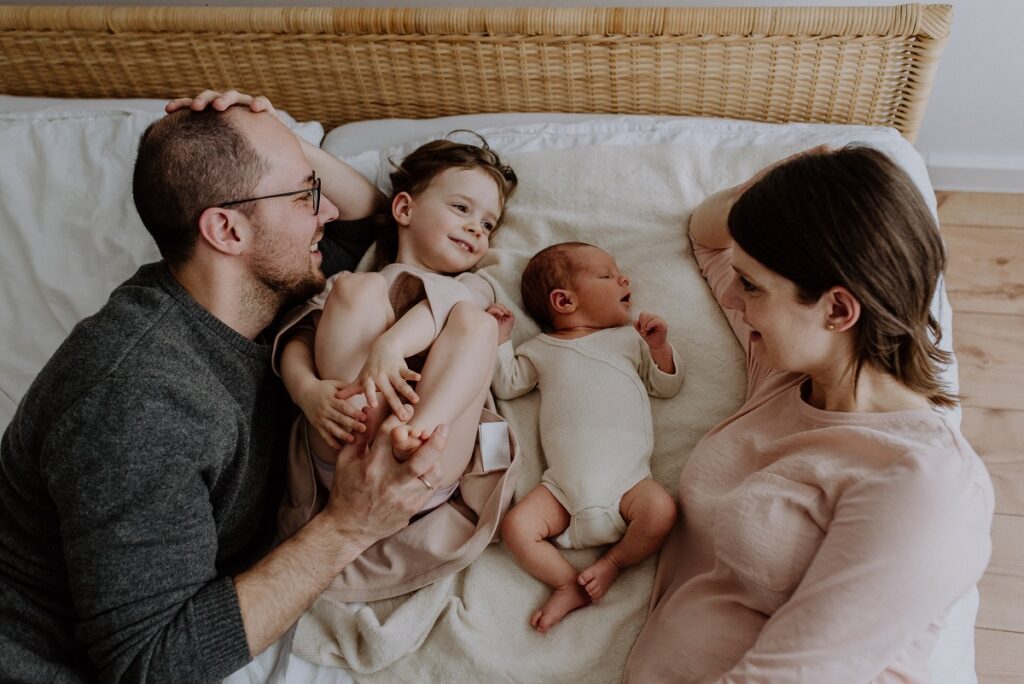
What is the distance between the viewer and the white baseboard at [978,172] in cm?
227

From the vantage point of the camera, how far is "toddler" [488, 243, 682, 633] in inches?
50.7

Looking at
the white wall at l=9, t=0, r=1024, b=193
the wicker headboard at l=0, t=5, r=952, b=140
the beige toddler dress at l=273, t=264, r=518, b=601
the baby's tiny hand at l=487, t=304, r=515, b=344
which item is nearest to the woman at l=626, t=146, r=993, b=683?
the beige toddler dress at l=273, t=264, r=518, b=601

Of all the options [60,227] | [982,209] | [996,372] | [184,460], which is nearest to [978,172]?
[982,209]

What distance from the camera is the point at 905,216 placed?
0.95m

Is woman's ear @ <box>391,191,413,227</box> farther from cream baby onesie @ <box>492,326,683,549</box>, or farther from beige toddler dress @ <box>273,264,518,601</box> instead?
cream baby onesie @ <box>492,326,683,549</box>

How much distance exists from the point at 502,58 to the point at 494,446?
100 centimetres

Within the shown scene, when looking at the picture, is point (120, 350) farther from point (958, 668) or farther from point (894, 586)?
point (958, 668)

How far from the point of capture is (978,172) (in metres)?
2.29

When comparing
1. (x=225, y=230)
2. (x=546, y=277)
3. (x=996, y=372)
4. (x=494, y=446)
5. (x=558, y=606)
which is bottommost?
(x=996, y=372)

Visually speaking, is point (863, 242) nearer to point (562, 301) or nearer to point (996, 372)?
point (562, 301)

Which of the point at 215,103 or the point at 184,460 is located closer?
the point at 184,460

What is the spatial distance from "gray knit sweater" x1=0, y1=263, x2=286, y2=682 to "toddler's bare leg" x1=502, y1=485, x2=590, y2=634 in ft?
1.45

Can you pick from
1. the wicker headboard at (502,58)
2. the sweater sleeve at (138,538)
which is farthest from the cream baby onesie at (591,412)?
the wicker headboard at (502,58)

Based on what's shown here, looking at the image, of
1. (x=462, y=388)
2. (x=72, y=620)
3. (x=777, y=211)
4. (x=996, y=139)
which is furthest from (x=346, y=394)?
(x=996, y=139)
